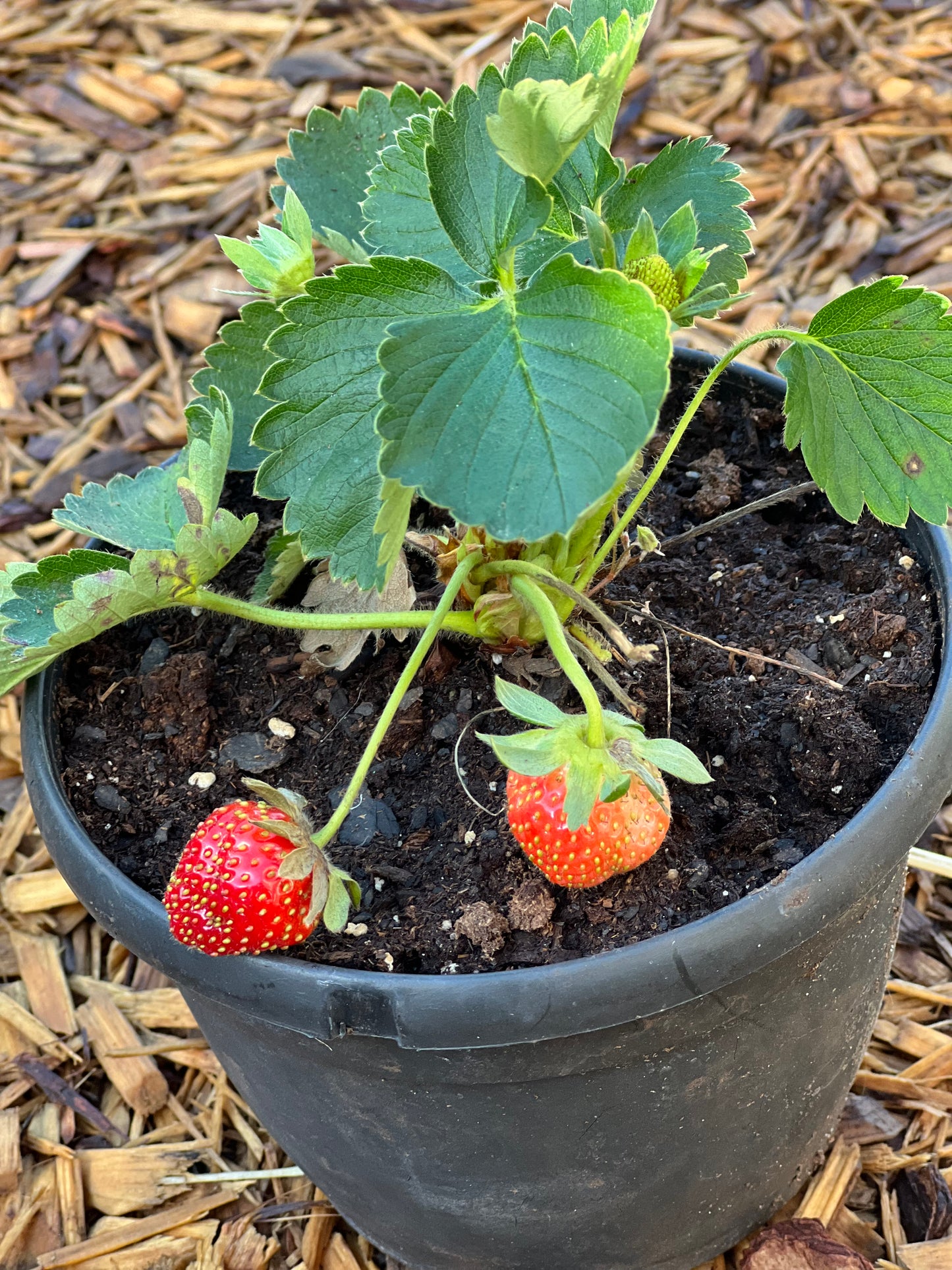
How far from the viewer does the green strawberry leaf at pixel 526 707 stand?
83 centimetres

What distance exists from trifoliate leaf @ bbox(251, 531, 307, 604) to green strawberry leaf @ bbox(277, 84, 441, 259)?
1.02 ft

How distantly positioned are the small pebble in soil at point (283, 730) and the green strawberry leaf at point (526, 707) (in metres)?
0.31

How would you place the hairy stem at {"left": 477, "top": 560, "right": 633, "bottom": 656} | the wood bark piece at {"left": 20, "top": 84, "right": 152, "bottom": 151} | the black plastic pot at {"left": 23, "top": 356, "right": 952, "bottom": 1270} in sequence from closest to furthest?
1. the black plastic pot at {"left": 23, "top": 356, "right": 952, "bottom": 1270}
2. the hairy stem at {"left": 477, "top": 560, "right": 633, "bottom": 656}
3. the wood bark piece at {"left": 20, "top": 84, "right": 152, "bottom": 151}

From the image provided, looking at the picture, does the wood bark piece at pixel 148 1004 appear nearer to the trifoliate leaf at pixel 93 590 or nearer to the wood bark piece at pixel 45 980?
the wood bark piece at pixel 45 980

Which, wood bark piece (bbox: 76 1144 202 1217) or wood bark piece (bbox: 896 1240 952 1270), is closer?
wood bark piece (bbox: 896 1240 952 1270)

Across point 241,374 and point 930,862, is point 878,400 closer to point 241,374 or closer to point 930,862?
point 241,374

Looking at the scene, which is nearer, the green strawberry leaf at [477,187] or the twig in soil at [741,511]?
the green strawberry leaf at [477,187]

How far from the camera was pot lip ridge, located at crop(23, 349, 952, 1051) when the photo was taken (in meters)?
0.82

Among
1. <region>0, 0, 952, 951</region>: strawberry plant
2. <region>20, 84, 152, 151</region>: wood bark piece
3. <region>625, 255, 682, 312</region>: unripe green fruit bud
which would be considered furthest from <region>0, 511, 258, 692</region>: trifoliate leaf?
<region>20, 84, 152, 151</region>: wood bark piece

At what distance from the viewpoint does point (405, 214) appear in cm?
99

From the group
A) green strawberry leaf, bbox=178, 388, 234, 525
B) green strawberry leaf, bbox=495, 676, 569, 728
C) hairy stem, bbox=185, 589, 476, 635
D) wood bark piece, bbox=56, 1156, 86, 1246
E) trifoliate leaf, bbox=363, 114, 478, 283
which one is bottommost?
wood bark piece, bbox=56, 1156, 86, 1246

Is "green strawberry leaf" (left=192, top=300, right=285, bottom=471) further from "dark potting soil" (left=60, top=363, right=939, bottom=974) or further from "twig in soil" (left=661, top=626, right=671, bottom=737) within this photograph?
"twig in soil" (left=661, top=626, right=671, bottom=737)

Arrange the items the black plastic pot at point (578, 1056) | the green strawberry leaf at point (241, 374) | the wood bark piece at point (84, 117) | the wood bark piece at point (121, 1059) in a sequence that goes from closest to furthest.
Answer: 1. the black plastic pot at point (578, 1056)
2. the green strawberry leaf at point (241, 374)
3. the wood bark piece at point (121, 1059)
4. the wood bark piece at point (84, 117)

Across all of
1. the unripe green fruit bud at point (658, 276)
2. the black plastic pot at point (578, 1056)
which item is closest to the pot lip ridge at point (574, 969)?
the black plastic pot at point (578, 1056)
